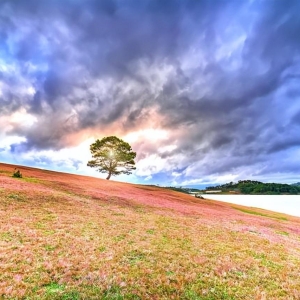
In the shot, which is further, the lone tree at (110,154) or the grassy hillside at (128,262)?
the lone tree at (110,154)

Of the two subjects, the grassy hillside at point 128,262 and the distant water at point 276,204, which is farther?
the distant water at point 276,204

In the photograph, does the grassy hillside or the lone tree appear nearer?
the grassy hillside

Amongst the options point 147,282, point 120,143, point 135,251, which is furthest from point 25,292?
point 120,143

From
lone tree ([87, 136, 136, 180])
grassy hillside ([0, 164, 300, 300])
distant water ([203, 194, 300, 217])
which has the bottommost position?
grassy hillside ([0, 164, 300, 300])

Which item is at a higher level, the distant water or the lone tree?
the lone tree

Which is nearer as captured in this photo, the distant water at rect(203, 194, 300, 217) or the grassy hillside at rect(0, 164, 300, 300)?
the grassy hillside at rect(0, 164, 300, 300)

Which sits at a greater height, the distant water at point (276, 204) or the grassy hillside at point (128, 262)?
the distant water at point (276, 204)

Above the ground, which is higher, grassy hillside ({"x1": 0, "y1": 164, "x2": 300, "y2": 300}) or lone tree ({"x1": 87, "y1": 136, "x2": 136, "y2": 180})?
lone tree ({"x1": 87, "y1": 136, "x2": 136, "y2": 180})

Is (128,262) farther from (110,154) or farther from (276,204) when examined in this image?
(276,204)

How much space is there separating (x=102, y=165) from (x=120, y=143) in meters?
12.8

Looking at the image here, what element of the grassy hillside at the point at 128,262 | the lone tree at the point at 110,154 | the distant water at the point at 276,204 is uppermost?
the lone tree at the point at 110,154

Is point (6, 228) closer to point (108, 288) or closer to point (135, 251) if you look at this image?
point (135, 251)

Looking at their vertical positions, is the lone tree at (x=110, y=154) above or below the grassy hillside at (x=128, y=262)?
above

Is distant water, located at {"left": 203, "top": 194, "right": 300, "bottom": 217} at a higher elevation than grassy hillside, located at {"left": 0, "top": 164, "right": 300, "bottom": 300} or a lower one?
higher
